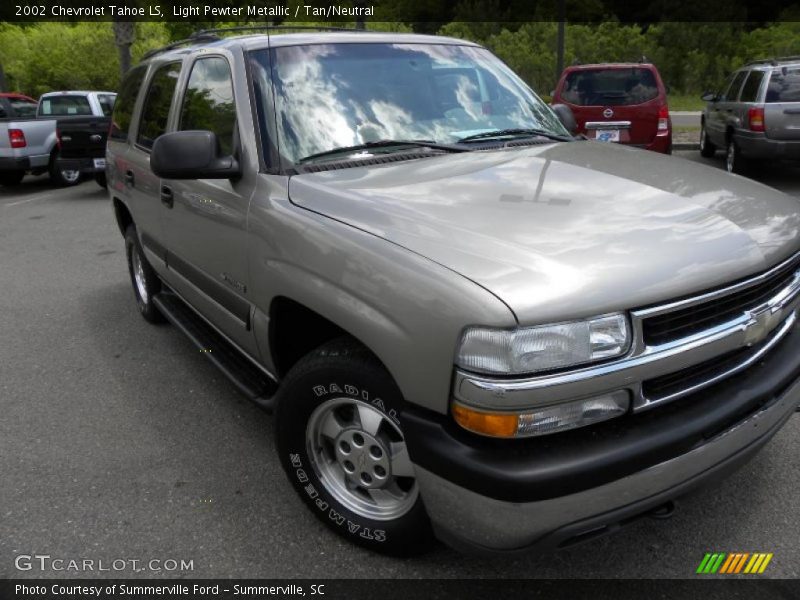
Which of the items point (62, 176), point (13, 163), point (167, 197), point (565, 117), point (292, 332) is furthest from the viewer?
point (62, 176)

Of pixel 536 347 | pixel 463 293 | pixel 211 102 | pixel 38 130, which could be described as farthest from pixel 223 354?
pixel 38 130

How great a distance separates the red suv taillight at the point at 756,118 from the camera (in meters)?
9.41

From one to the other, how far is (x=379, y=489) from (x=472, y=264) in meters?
1.01

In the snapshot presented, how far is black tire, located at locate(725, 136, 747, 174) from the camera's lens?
1028 cm

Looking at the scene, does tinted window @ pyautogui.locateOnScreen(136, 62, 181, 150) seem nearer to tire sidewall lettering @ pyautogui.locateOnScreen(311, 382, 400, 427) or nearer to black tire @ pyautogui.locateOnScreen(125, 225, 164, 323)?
black tire @ pyautogui.locateOnScreen(125, 225, 164, 323)

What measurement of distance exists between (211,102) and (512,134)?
4.83 ft

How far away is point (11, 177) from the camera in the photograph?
43.8ft

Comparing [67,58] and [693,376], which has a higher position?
[67,58]

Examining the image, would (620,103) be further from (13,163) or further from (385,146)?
(13,163)

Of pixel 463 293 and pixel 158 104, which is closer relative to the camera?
pixel 463 293

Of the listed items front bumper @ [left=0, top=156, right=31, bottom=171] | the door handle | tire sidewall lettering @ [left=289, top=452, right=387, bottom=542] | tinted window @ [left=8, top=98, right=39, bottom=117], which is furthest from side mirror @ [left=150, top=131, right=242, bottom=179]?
tinted window @ [left=8, top=98, right=39, bottom=117]

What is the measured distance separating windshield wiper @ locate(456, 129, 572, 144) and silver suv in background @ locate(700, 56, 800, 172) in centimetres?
722

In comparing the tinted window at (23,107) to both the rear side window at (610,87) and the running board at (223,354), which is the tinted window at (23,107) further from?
the running board at (223,354)

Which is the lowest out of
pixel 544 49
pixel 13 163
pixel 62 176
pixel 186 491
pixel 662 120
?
pixel 62 176
